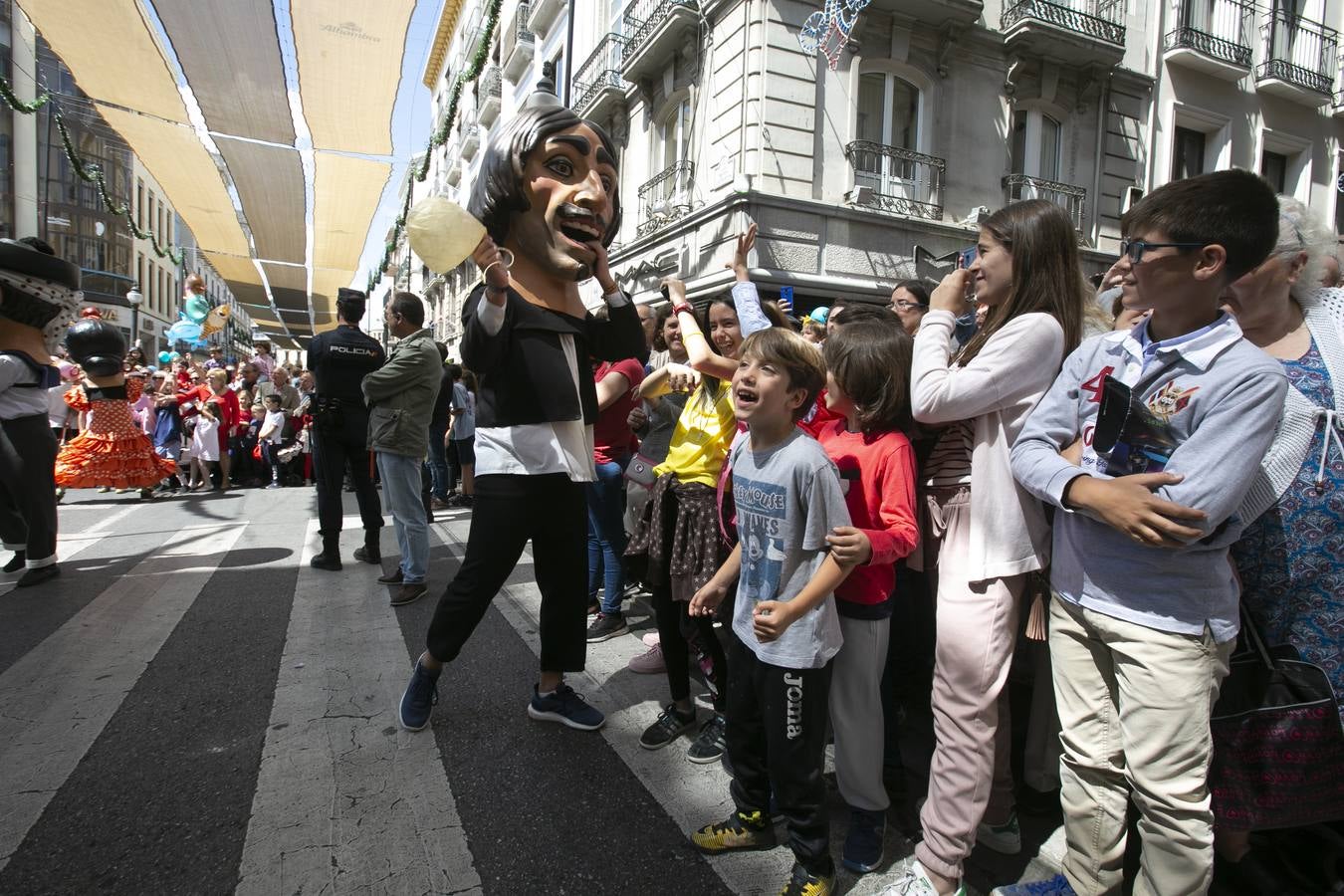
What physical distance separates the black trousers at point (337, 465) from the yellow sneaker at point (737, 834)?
371 centimetres

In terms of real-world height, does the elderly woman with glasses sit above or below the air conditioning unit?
below

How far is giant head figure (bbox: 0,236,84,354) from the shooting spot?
4352mm

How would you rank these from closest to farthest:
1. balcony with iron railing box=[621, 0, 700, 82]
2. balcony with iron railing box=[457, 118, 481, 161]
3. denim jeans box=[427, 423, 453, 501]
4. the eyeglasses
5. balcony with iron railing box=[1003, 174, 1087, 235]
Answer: the eyeglasses, denim jeans box=[427, 423, 453, 501], balcony with iron railing box=[621, 0, 700, 82], balcony with iron railing box=[1003, 174, 1087, 235], balcony with iron railing box=[457, 118, 481, 161]

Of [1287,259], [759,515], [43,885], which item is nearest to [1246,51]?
[1287,259]

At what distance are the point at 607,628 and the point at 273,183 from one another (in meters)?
9.22

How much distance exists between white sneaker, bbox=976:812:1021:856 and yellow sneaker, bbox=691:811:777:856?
0.63 m

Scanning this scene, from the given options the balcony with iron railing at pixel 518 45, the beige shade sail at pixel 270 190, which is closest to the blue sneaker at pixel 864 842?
the beige shade sail at pixel 270 190

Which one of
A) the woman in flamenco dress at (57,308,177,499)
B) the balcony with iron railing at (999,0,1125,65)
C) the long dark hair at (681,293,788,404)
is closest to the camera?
the long dark hair at (681,293,788,404)

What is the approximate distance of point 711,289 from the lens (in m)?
11.7

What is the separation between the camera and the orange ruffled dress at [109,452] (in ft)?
21.9

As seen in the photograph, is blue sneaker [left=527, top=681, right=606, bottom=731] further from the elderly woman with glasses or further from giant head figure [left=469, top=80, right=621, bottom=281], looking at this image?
the elderly woman with glasses

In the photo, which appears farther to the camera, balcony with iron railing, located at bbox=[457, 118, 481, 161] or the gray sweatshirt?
balcony with iron railing, located at bbox=[457, 118, 481, 161]

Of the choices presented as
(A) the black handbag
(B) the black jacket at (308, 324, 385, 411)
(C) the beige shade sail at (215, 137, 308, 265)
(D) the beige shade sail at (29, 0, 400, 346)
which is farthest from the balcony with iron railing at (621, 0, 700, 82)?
(A) the black handbag

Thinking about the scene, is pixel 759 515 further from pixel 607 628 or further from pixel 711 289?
pixel 711 289
